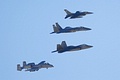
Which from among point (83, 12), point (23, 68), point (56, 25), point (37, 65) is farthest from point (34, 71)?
point (83, 12)

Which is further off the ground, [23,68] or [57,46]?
[23,68]

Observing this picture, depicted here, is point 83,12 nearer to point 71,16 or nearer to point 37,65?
point 71,16

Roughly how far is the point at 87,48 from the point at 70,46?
20.7 feet

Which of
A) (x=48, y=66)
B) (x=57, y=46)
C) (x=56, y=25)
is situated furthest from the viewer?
(x=48, y=66)

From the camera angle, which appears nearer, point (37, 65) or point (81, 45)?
point (81, 45)

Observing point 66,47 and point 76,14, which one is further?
point 76,14

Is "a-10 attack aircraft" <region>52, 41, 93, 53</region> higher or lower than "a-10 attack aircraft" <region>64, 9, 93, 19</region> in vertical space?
lower

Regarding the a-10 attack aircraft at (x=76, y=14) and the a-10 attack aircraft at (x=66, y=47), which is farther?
the a-10 attack aircraft at (x=76, y=14)

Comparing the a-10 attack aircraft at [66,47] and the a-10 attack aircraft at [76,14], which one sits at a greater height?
the a-10 attack aircraft at [76,14]

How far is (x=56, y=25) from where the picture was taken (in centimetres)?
15450

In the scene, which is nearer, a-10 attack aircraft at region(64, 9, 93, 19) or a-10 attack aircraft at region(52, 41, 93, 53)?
a-10 attack aircraft at region(52, 41, 93, 53)

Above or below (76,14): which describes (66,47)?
below

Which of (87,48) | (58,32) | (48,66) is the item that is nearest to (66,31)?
(58,32)

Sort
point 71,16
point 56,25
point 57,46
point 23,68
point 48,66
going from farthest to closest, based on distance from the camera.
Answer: point 23,68, point 48,66, point 56,25, point 71,16, point 57,46
